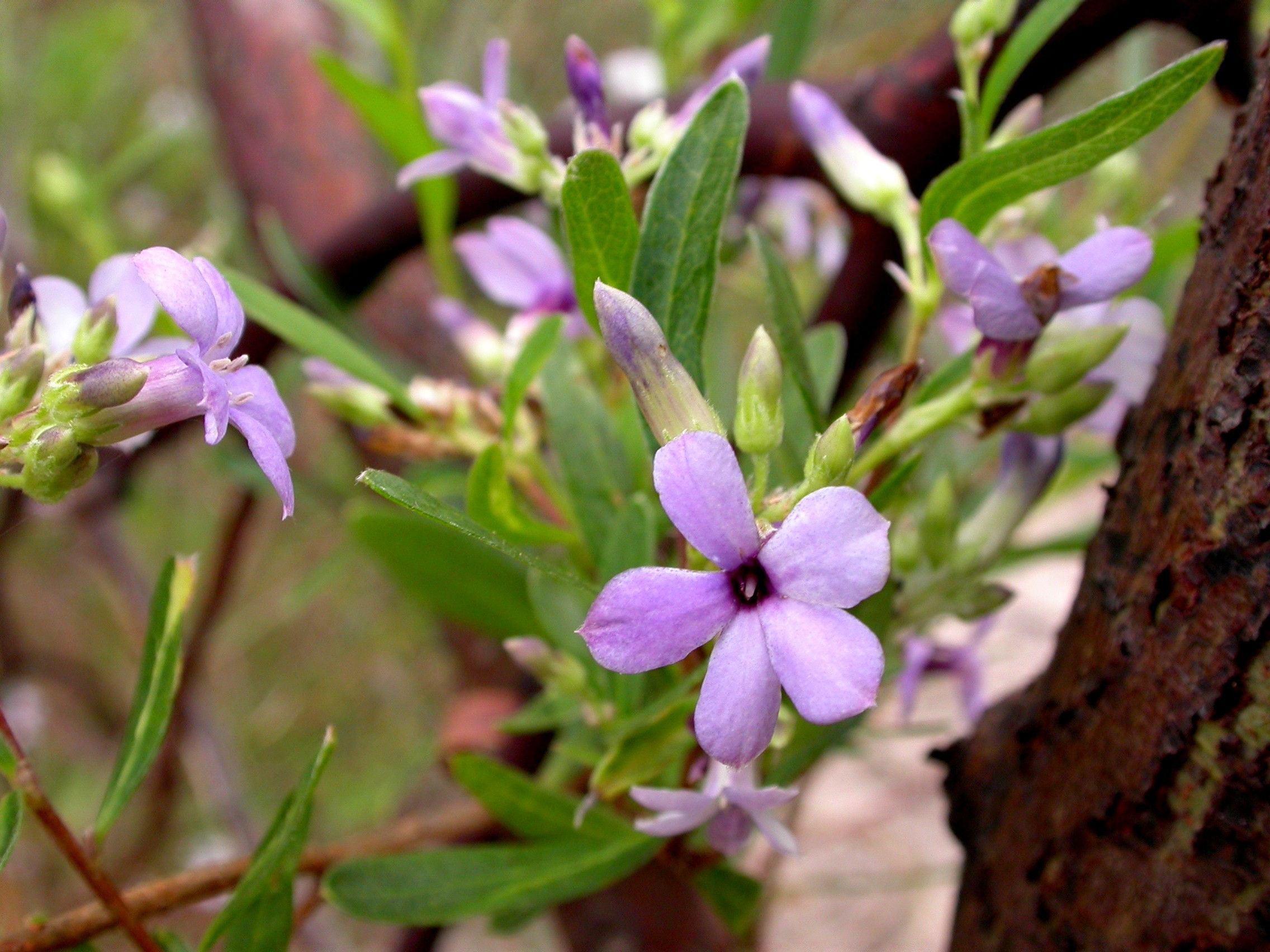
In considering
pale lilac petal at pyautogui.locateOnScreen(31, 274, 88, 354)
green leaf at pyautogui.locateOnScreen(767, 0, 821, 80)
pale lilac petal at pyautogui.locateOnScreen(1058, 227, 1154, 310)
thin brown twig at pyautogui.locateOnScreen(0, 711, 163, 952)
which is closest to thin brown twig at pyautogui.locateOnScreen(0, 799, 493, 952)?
thin brown twig at pyautogui.locateOnScreen(0, 711, 163, 952)

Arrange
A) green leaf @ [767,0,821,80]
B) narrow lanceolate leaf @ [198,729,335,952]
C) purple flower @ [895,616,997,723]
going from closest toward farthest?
narrow lanceolate leaf @ [198,729,335,952], purple flower @ [895,616,997,723], green leaf @ [767,0,821,80]

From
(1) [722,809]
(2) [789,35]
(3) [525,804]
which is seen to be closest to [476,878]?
(3) [525,804]

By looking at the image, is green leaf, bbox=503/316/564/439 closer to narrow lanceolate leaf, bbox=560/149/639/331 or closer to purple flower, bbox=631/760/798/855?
narrow lanceolate leaf, bbox=560/149/639/331

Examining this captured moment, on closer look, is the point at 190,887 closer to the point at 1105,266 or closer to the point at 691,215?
the point at 691,215

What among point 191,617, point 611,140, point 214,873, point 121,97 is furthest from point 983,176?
point 121,97

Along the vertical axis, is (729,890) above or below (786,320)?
below

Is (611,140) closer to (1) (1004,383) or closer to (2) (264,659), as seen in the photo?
(1) (1004,383)

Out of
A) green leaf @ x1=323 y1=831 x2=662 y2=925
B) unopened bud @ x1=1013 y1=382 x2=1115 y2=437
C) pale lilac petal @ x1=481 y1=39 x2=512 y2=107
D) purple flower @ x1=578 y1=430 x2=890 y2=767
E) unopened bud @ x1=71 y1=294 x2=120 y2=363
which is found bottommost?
green leaf @ x1=323 y1=831 x2=662 y2=925
